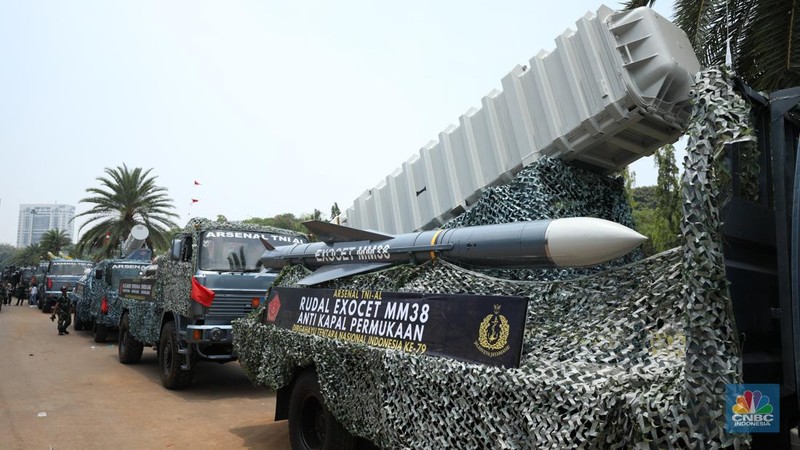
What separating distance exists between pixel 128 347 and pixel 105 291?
4533 millimetres

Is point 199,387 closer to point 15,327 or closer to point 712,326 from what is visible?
point 712,326

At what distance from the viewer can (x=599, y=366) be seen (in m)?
2.85

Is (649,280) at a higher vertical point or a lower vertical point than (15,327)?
higher

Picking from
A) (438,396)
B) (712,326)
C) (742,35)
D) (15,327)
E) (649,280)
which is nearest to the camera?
(712,326)

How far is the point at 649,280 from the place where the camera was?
298 centimetres

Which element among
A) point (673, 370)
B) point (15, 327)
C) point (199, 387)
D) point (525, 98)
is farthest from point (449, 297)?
point (15, 327)

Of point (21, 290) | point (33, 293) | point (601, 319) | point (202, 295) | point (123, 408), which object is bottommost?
point (21, 290)

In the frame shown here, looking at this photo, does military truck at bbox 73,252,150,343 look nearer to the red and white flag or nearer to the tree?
the red and white flag

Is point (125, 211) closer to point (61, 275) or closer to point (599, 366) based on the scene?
point (61, 275)

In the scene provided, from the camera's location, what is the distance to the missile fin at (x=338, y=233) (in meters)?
5.38

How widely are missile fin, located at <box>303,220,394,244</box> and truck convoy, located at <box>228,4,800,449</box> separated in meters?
0.44

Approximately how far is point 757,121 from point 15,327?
22.7m

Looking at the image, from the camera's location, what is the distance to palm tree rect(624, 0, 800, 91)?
23.6ft

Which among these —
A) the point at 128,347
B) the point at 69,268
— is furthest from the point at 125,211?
the point at 128,347
